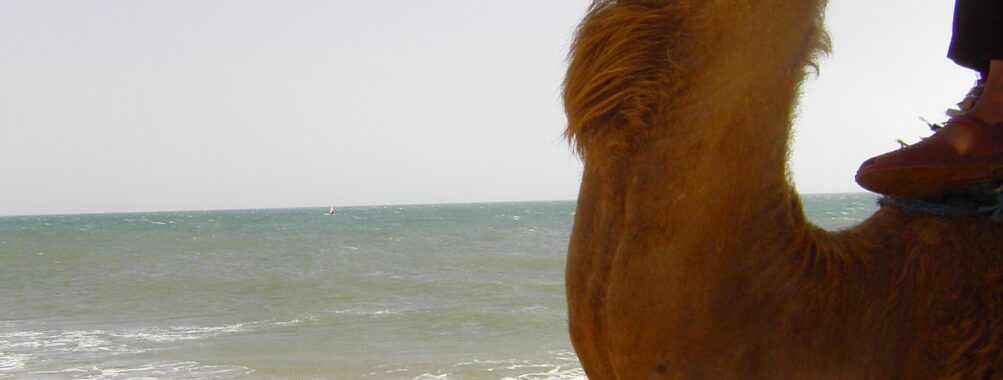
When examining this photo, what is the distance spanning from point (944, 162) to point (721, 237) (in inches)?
18.1

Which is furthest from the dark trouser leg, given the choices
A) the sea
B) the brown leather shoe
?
the sea

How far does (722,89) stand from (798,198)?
0.27 meters

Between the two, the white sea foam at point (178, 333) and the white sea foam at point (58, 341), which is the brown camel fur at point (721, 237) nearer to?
the white sea foam at point (58, 341)

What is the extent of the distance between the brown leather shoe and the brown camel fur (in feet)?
0.47

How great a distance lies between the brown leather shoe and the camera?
168 cm

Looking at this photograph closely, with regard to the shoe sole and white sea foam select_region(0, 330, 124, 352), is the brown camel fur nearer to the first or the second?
the shoe sole

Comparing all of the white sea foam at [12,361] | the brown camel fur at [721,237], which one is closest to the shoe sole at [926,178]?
the brown camel fur at [721,237]

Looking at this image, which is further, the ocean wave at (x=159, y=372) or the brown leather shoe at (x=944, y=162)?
the ocean wave at (x=159, y=372)

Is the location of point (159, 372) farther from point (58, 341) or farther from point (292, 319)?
point (292, 319)

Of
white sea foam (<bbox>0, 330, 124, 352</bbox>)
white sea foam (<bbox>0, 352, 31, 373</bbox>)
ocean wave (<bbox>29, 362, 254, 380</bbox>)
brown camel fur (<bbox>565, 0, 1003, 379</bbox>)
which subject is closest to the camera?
brown camel fur (<bbox>565, 0, 1003, 379</bbox>)

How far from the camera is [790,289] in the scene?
1.58 meters

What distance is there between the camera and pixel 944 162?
5.54 ft

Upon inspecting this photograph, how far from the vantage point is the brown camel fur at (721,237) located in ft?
5.02

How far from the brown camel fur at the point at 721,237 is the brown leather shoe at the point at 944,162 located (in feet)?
0.47
